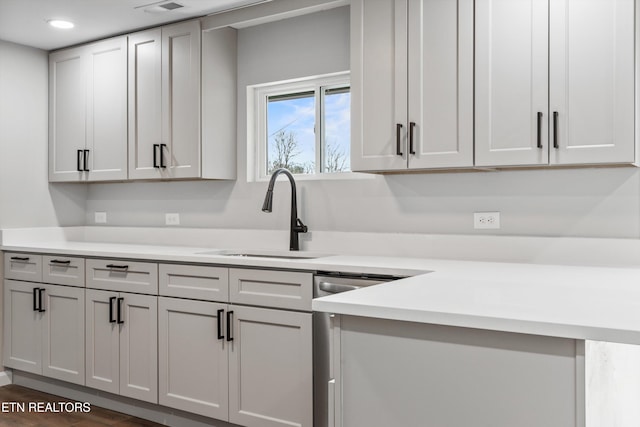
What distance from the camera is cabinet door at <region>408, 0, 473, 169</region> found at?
260cm

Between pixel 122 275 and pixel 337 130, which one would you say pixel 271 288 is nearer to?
pixel 122 275

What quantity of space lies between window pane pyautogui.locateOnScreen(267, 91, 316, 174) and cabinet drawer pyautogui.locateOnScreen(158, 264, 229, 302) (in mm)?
994

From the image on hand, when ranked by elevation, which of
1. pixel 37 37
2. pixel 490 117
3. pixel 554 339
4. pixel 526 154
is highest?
pixel 37 37

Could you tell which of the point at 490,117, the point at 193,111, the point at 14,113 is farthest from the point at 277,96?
the point at 14,113

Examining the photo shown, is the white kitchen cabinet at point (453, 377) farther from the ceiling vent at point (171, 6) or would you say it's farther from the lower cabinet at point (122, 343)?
the ceiling vent at point (171, 6)

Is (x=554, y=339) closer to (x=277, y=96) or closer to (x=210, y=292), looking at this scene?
(x=210, y=292)

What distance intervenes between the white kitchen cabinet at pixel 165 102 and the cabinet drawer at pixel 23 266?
32.8 inches

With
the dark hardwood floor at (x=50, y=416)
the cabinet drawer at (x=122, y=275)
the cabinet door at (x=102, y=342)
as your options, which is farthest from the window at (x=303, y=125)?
the dark hardwood floor at (x=50, y=416)

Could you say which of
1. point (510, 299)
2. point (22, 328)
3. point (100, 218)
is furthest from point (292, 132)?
point (510, 299)

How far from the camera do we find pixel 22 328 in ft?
12.5

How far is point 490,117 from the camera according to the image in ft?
8.34

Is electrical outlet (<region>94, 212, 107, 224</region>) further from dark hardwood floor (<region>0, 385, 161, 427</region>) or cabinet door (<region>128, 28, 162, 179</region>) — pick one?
dark hardwood floor (<region>0, 385, 161, 427</region>)

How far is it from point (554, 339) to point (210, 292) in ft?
6.55

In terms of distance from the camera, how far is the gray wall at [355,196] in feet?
8.61
